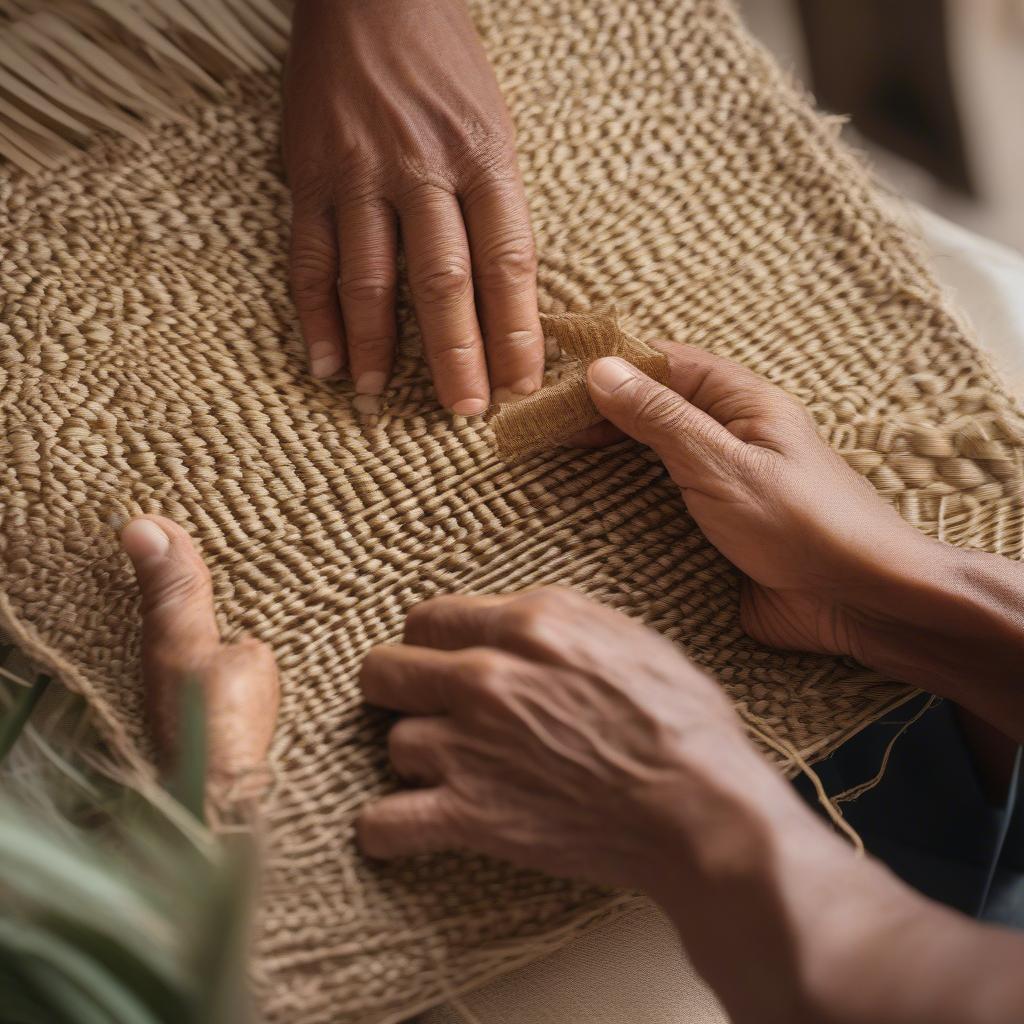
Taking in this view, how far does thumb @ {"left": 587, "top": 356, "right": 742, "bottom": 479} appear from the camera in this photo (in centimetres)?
71

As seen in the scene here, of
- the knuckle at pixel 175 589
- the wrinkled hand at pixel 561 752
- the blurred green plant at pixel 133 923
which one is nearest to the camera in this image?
the blurred green plant at pixel 133 923

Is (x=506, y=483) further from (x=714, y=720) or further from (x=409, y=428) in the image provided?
(x=714, y=720)

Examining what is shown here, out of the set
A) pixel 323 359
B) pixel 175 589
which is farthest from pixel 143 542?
pixel 323 359

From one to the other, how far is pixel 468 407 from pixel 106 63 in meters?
0.44

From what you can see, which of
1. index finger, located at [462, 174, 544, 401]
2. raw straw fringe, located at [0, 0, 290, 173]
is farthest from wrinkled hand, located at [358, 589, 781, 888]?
raw straw fringe, located at [0, 0, 290, 173]

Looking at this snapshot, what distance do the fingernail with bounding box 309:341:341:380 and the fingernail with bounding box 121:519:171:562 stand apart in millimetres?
186

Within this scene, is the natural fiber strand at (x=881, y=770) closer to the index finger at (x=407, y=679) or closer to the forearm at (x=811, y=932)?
the forearm at (x=811, y=932)

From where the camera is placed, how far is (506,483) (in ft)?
2.50

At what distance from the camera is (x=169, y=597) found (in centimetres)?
69

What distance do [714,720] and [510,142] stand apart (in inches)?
20.2

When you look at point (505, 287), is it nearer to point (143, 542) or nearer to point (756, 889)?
point (143, 542)

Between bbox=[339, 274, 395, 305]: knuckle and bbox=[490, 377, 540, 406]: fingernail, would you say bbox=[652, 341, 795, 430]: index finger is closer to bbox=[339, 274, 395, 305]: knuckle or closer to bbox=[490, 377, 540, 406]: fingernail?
bbox=[490, 377, 540, 406]: fingernail

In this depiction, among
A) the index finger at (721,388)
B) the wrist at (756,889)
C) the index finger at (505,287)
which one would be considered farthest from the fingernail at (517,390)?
the wrist at (756,889)

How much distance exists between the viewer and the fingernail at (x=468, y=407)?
0.78 metres
